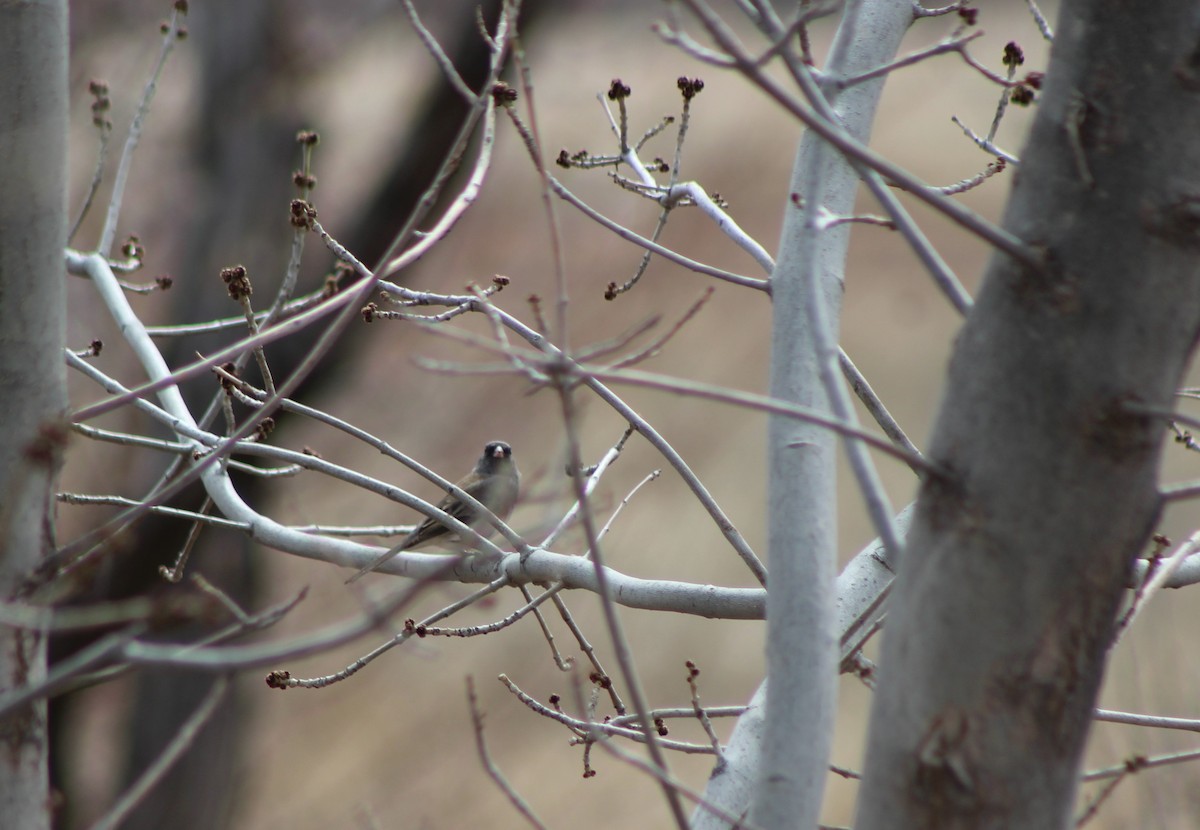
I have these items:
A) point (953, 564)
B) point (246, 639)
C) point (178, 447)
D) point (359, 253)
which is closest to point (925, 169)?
point (359, 253)

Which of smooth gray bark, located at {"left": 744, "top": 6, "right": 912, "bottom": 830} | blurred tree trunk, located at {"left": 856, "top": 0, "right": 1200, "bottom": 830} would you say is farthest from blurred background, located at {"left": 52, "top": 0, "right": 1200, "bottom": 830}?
blurred tree trunk, located at {"left": 856, "top": 0, "right": 1200, "bottom": 830}

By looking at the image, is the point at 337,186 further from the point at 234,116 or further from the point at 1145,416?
the point at 1145,416

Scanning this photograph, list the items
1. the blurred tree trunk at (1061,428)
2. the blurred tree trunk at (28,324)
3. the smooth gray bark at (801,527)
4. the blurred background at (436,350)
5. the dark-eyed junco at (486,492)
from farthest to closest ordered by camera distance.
→ the blurred background at (436,350) < the dark-eyed junco at (486,492) < the smooth gray bark at (801,527) < the blurred tree trunk at (28,324) < the blurred tree trunk at (1061,428)

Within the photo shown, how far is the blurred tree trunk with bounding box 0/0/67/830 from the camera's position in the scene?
149 cm

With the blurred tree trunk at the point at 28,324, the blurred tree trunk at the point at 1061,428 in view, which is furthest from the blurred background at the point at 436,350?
the blurred tree trunk at the point at 1061,428

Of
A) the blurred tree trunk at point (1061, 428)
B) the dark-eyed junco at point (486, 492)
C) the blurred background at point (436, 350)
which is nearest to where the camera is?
the blurred tree trunk at point (1061, 428)

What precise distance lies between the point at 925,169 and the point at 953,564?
33.7 feet

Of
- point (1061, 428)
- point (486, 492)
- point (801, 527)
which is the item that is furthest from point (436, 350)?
point (1061, 428)

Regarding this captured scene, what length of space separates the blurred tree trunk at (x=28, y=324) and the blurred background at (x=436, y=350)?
5.67m

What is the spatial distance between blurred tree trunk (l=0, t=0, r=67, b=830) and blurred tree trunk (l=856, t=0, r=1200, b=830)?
1051 millimetres

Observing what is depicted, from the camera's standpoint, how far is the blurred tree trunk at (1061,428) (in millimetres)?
1238

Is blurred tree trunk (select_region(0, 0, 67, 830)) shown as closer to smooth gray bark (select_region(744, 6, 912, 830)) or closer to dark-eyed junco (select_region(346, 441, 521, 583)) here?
smooth gray bark (select_region(744, 6, 912, 830))

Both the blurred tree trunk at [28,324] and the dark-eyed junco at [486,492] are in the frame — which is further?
the dark-eyed junco at [486,492]

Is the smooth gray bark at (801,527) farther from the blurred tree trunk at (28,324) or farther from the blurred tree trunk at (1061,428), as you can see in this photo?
the blurred tree trunk at (28,324)
